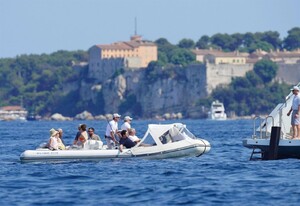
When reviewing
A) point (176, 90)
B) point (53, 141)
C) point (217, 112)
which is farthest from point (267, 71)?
point (53, 141)

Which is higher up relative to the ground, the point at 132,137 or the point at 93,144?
the point at 132,137

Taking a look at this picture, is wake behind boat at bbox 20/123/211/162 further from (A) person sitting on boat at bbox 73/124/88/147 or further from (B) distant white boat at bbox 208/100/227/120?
(B) distant white boat at bbox 208/100/227/120

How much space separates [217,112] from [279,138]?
132 meters

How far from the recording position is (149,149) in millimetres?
40156

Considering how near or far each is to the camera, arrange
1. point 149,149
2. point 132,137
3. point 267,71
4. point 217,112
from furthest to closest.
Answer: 1. point 267,71
2. point 217,112
3. point 132,137
4. point 149,149

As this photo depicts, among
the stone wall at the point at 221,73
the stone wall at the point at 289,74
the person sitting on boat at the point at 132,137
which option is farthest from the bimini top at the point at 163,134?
the stone wall at the point at 289,74

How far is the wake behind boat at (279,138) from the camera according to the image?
38.2 m

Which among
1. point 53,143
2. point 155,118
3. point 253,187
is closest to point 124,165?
point 53,143

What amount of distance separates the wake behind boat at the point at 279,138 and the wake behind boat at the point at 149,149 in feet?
6.21

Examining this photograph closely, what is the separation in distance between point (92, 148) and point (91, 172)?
4.09 meters

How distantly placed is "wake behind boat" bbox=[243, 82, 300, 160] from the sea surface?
340 mm

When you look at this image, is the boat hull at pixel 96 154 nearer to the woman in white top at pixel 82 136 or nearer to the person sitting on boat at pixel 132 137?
the person sitting on boat at pixel 132 137

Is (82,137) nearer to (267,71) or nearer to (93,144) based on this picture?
(93,144)

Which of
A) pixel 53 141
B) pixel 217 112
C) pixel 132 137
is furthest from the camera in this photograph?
pixel 217 112
